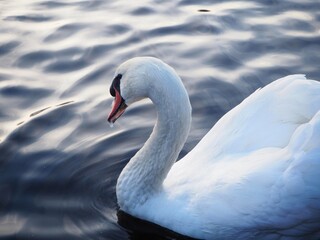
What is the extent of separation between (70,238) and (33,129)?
6.86ft

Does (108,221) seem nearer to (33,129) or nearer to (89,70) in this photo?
(33,129)

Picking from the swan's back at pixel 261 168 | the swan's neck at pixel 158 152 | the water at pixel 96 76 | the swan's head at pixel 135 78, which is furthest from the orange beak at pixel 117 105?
the water at pixel 96 76

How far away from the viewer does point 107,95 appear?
8.59 m

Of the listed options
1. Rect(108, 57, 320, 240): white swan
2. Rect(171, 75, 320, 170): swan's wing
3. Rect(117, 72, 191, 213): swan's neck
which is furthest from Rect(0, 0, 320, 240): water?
Rect(171, 75, 320, 170): swan's wing

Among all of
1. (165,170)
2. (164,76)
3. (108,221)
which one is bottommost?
(108,221)

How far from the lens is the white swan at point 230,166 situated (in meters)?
5.55

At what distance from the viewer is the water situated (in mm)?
6656

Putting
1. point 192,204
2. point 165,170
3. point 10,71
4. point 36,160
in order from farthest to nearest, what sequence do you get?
point 10,71 → point 36,160 → point 165,170 → point 192,204

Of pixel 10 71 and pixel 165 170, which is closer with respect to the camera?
pixel 165 170

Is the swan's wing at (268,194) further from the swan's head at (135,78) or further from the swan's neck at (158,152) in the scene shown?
the swan's head at (135,78)

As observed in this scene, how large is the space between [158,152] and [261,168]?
117 cm

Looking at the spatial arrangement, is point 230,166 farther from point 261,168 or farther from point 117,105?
point 117,105

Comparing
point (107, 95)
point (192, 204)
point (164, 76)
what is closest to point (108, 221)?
point (192, 204)

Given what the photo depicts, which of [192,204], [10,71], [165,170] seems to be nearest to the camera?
[192,204]
